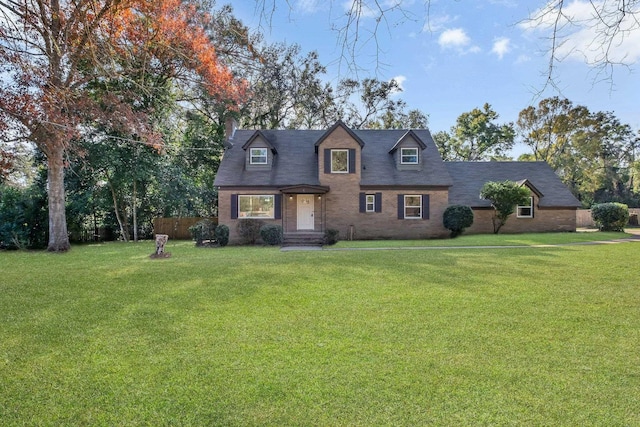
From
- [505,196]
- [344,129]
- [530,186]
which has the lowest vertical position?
[505,196]

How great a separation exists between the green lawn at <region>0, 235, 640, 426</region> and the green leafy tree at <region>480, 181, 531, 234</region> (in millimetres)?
12331

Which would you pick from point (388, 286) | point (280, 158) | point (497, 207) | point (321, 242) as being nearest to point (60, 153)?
point (280, 158)

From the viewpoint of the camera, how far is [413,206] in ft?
64.0

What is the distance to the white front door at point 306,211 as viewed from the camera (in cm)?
1922

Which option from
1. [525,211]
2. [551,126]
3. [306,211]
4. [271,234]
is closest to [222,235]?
[271,234]

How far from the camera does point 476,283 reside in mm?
7277

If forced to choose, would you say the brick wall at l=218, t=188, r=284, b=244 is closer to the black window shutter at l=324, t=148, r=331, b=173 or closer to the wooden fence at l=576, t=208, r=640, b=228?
the black window shutter at l=324, t=148, r=331, b=173

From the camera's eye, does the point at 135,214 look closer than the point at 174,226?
Yes

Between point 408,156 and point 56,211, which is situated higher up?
point 408,156

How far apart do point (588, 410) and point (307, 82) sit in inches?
1118

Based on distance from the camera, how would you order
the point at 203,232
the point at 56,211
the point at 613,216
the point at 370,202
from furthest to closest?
1. the point at 613,216
2. the point at 370,202
3. the point at 203,232
4. the point at 56,211

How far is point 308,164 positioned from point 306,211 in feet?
9.39

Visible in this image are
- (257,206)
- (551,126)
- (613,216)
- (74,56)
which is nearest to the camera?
(74,56)

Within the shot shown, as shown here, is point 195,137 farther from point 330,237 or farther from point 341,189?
point 330,237
